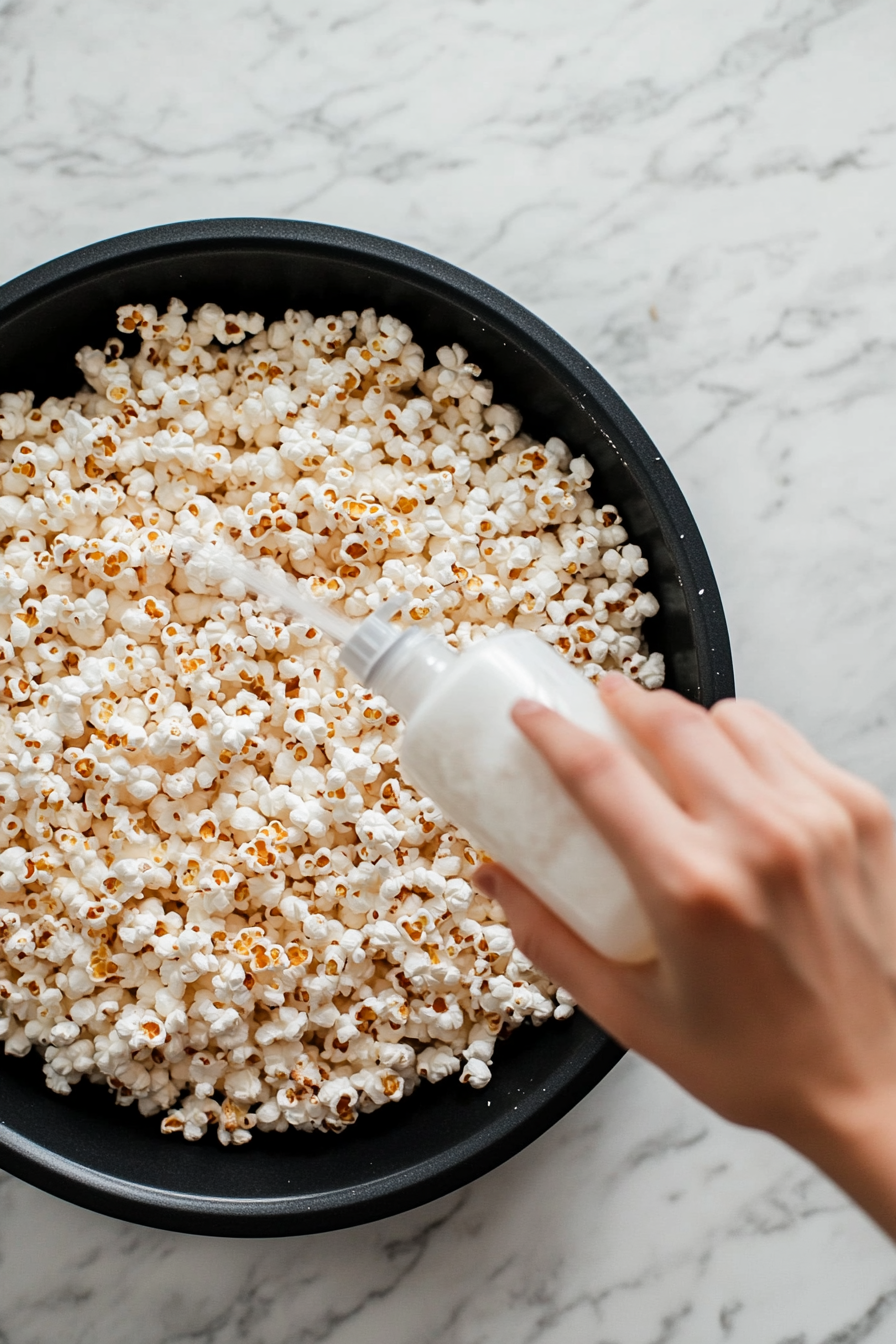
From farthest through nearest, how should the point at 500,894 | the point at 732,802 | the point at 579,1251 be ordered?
1. the point at 579,1251
2. the point at 500,894
3. the point at 732,802

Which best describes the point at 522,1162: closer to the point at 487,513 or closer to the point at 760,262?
the point at 487,513

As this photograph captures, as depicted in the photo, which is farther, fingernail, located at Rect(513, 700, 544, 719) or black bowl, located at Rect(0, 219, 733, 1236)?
black bowl, located at Rect(0, 219, 733, 1236)

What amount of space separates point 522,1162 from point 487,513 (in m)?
0.61

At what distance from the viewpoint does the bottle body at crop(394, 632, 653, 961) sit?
56 centimetres

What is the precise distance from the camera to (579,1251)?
1004 millimetres

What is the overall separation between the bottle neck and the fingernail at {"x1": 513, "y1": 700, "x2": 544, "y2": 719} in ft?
0.30

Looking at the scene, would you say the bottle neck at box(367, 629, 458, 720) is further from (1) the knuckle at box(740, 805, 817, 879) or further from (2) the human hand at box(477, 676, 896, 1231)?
(1) the knuckle at box(740, 805, 817, 879)

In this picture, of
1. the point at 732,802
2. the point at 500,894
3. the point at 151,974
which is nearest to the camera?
the point at 732,802

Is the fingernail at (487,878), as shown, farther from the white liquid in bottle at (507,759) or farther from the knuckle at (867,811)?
the knuckle at (867,811)

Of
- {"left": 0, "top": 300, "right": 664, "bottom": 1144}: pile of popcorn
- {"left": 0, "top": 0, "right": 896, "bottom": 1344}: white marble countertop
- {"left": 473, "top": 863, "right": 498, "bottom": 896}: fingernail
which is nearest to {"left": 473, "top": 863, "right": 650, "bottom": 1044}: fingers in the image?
{"left": 473, "top": 863, "right": 498, "bottom": 896}: fingernail

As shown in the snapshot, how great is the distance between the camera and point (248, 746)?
880 millimetres

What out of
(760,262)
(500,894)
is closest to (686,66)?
(760,262)

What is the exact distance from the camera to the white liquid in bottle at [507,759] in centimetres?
56

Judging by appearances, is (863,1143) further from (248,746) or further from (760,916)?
(248,746)
